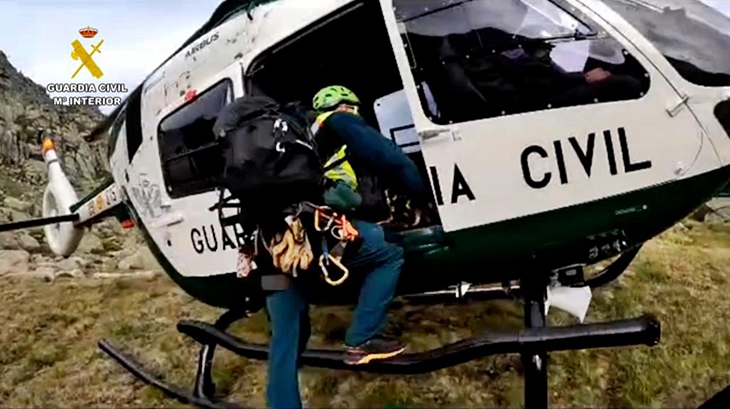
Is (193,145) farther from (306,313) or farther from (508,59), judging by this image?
(508,59)

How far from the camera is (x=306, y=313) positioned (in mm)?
3512

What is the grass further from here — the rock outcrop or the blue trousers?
the rock outcrop

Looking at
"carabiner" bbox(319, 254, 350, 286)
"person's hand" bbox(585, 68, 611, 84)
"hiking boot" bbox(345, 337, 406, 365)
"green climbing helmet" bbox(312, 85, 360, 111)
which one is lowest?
"hiking boot" bbox(345, 337, 406, 365)

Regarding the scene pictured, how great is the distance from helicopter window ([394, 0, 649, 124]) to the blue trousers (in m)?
0.58

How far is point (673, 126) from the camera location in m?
3.22


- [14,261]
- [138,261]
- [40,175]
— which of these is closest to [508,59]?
[138,261]

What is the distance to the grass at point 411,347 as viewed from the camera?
5062mm

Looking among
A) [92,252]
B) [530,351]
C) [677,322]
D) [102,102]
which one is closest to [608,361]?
[677,322]

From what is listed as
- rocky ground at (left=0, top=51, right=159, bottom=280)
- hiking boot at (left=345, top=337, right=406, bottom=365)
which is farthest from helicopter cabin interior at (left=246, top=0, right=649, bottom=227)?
rocky ground at (left=0, top=51, right=159, bottom=280)

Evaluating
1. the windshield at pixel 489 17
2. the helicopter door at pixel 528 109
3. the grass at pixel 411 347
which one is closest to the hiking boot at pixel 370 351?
the helicopter door at pixel 528 109

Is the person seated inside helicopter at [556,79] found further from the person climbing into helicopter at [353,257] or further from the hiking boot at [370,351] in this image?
the hiking boot at [370,351]

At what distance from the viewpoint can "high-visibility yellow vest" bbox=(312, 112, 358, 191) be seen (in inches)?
135

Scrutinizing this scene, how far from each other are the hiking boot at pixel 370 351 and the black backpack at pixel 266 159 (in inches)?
25.4

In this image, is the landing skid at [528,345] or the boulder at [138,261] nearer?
the landing skid at [528,345]
